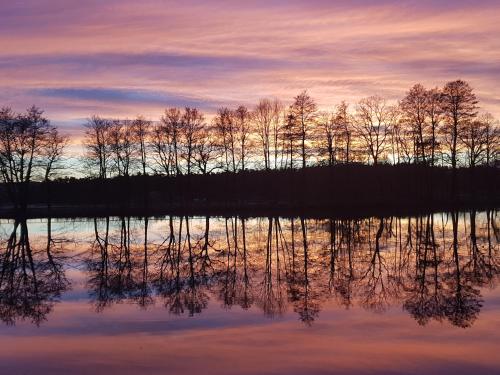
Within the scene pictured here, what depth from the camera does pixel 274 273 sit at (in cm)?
1725

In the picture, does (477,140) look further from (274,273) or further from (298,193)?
(274,273)

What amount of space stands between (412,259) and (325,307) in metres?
8.01

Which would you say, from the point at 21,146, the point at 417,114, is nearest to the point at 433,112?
the point at 417,114

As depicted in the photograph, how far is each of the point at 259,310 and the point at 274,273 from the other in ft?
15.8

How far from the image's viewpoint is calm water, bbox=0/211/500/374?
29.6 ft

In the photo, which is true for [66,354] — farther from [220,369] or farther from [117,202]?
[117,202]

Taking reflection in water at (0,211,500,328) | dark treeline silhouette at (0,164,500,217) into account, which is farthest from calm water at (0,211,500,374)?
dark treeline silhouette at (0,164,500,217)

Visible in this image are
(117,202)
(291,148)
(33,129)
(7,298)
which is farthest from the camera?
(117,202)

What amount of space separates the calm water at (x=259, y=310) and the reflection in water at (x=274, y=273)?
57 millimetres

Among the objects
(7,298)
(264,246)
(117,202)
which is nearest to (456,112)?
(264,246)

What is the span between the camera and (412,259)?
19.5 m

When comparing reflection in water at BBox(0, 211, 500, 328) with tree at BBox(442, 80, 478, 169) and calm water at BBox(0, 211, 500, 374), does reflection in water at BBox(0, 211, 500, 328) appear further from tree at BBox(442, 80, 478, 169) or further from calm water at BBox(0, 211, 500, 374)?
tree at BBox(442, 80, 478, 169)

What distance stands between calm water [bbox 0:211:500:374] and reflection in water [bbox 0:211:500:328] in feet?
0.19

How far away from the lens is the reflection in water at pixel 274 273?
1312cm
